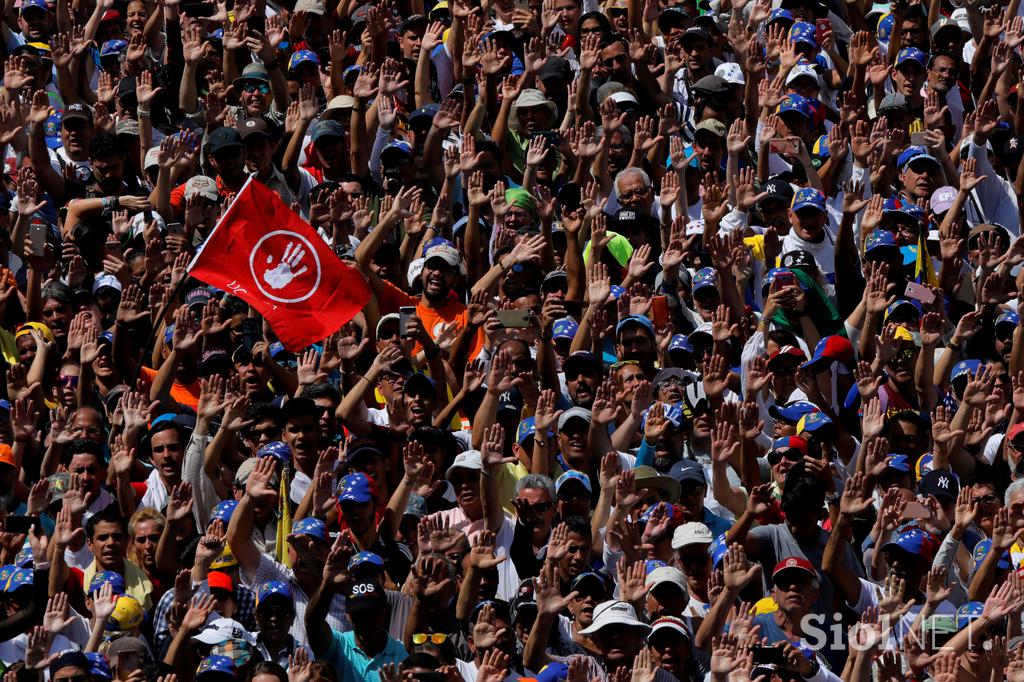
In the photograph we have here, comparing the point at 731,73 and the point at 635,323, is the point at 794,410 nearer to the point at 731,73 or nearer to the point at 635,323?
the point at 635,323

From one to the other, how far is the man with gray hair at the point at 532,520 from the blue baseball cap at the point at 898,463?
5.37 feet

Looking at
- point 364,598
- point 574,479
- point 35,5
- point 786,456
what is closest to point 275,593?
point 364,598

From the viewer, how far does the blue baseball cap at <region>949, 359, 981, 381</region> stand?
13.9 metres

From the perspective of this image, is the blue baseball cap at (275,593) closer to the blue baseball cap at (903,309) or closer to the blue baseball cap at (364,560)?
the blue baseball cap at (364,560)

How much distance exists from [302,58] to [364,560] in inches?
208

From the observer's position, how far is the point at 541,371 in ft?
46.0

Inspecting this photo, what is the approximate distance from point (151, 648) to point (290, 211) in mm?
3110

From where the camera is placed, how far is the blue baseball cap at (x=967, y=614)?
38.2 ft

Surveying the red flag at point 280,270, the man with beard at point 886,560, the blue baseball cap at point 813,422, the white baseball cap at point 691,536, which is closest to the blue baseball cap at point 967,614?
the man with beard at point 886,560

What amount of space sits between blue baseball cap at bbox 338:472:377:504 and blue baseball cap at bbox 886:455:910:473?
2498 mm

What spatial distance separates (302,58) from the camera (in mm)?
16672

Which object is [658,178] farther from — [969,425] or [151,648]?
[151,648]

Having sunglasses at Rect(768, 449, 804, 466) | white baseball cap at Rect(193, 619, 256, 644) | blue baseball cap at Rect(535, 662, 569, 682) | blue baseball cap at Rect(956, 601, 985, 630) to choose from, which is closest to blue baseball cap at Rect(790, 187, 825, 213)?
sunglasses at Rect(768, 449, 804, 466)

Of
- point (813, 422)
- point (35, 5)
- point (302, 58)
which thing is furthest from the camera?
point (35, 5)
